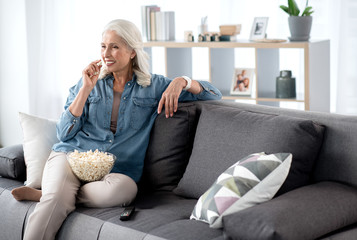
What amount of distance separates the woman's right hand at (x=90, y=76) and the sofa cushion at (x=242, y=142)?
579 mm

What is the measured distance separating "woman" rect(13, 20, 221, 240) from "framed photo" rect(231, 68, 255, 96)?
146 centimetres

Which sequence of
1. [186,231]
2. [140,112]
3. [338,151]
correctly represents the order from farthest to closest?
[140,112], [338,151], [186,231]

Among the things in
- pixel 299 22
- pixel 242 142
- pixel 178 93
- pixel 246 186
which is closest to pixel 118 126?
pixel 178 93

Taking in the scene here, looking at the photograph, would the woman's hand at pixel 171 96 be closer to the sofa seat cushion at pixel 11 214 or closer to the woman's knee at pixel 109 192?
the woman's knee at pixel 109 192

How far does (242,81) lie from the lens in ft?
15.1

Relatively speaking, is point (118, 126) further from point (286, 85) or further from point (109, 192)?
point (286, 85)

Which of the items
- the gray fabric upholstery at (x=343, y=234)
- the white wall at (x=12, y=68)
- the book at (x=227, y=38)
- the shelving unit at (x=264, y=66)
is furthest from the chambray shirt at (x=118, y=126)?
the white wall at (x=12, y=68)

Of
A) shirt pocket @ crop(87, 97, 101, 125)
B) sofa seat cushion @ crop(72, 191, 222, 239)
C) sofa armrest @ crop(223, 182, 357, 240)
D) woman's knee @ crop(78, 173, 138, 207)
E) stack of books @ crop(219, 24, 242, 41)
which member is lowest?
sofa seat cushion @ crop(72, 191, 222, 239)

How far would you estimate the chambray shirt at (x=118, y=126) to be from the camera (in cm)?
298

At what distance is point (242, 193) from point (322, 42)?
2467 millimetres

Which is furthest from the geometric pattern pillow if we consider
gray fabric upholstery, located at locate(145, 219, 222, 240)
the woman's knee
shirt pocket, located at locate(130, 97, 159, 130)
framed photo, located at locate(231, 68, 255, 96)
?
framed photo, located at locate(231, 68, 255, 96)

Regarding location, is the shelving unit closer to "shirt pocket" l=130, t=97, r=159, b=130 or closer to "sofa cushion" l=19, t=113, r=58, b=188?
"shirt pocket" l=130, t=97, r=159, b=130

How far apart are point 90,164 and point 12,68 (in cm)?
299

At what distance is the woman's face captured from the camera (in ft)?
9.90
